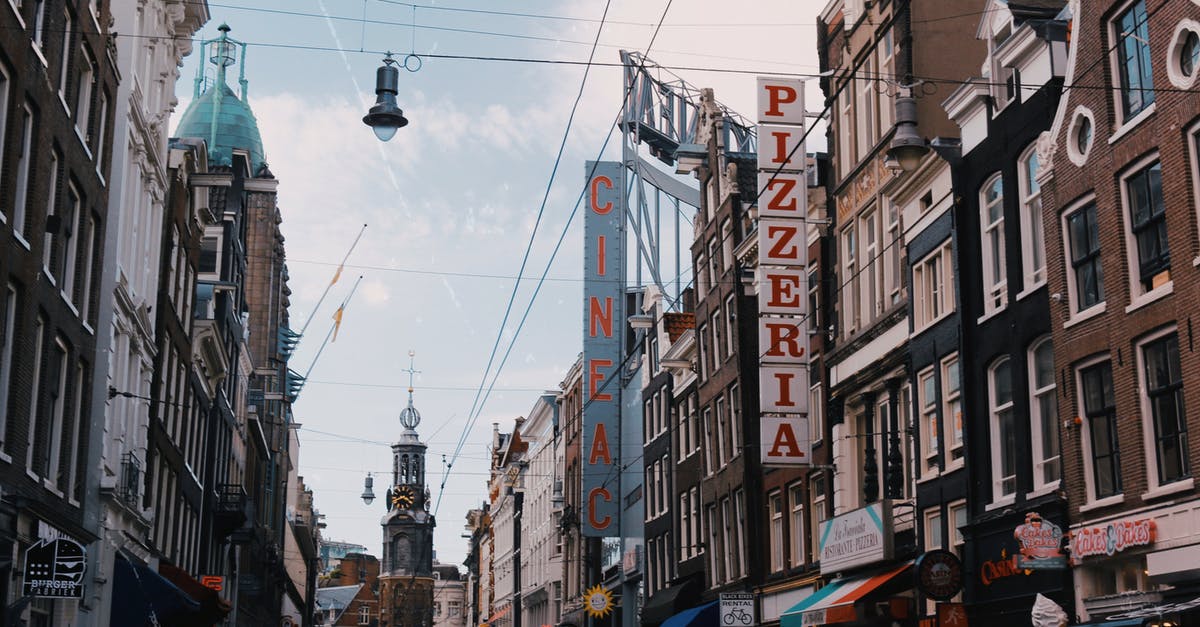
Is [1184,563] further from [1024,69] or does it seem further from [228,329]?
[228,329]

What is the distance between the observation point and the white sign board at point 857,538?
26.7m

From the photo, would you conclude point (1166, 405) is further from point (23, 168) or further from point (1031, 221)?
point (23, 168)

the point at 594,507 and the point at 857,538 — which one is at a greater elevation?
the point at 594,507

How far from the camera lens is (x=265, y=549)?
69.1 meters

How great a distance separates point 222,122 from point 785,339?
52.1 m

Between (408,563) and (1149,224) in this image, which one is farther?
(408,563)

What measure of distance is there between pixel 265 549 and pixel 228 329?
73.4 ft

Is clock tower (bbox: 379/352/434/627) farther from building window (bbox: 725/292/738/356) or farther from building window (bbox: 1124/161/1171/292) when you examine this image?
building window (bbox: 1124/161/1171/292)

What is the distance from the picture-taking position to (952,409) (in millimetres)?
24766

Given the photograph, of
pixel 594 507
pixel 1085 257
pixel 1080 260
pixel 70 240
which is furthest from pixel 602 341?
pixel 1085 257

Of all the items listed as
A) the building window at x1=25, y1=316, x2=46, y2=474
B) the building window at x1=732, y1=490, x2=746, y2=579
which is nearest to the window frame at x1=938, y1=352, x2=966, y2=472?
the building window at x1=732, y1=490, x2=746, y2=579

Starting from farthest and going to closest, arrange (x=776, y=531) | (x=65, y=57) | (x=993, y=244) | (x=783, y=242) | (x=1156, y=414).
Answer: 1. (x=776, y=531)
2. (x=783, y=242)
3. (x=993, y=244)
4. (x=65, y=57)
5. (x=1156, y=414)

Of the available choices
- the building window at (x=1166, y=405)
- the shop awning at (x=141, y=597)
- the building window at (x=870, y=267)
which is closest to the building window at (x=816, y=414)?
the building window at (x=870, y=267)

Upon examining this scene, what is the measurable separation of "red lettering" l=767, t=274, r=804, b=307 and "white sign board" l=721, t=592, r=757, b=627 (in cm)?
824
